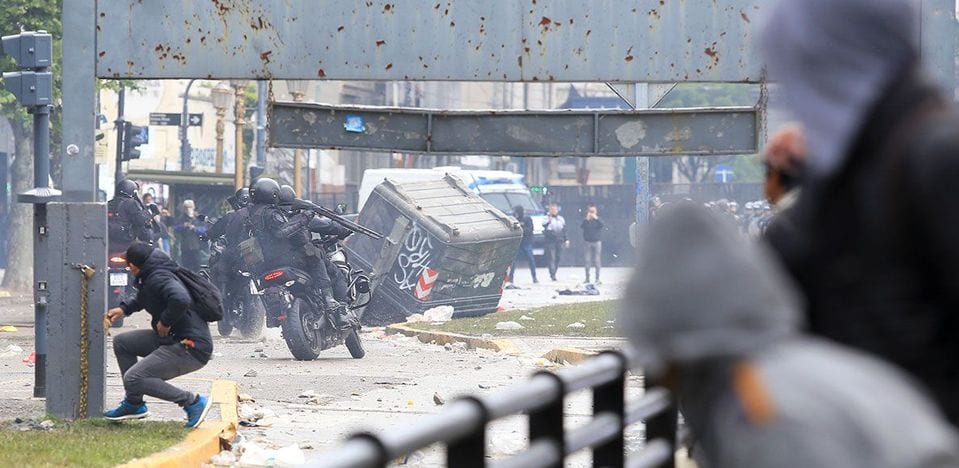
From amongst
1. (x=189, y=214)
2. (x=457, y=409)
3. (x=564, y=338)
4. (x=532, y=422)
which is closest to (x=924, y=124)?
(x=457, y=409)

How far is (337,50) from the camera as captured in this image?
10477 millimetres

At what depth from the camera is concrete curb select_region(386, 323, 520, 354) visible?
57.8ft

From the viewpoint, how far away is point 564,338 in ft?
63.4

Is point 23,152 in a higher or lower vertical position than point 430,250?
higher

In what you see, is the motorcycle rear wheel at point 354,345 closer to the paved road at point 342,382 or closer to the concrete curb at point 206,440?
the paved road at point 342,382

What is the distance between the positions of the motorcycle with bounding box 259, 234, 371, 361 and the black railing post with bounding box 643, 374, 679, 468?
1026cm

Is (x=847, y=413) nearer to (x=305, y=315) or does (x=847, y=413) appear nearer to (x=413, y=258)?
(x=305, y=315)

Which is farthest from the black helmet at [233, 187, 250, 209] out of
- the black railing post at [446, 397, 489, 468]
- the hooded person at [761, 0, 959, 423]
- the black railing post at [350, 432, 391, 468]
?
the hooded person at [761, 0, 959, 423]

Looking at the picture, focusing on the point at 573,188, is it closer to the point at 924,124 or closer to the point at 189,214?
the point at 189,214

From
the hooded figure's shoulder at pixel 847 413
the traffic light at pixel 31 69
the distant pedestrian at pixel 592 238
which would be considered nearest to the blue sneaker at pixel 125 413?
the traffic light at pixel 31 69

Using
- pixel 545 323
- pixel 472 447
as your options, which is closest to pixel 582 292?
pixel 545 323

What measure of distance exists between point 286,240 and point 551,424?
12.9 meters

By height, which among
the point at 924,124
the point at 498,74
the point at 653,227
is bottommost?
the point at 653,227

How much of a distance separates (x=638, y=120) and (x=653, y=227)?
30.0ft
